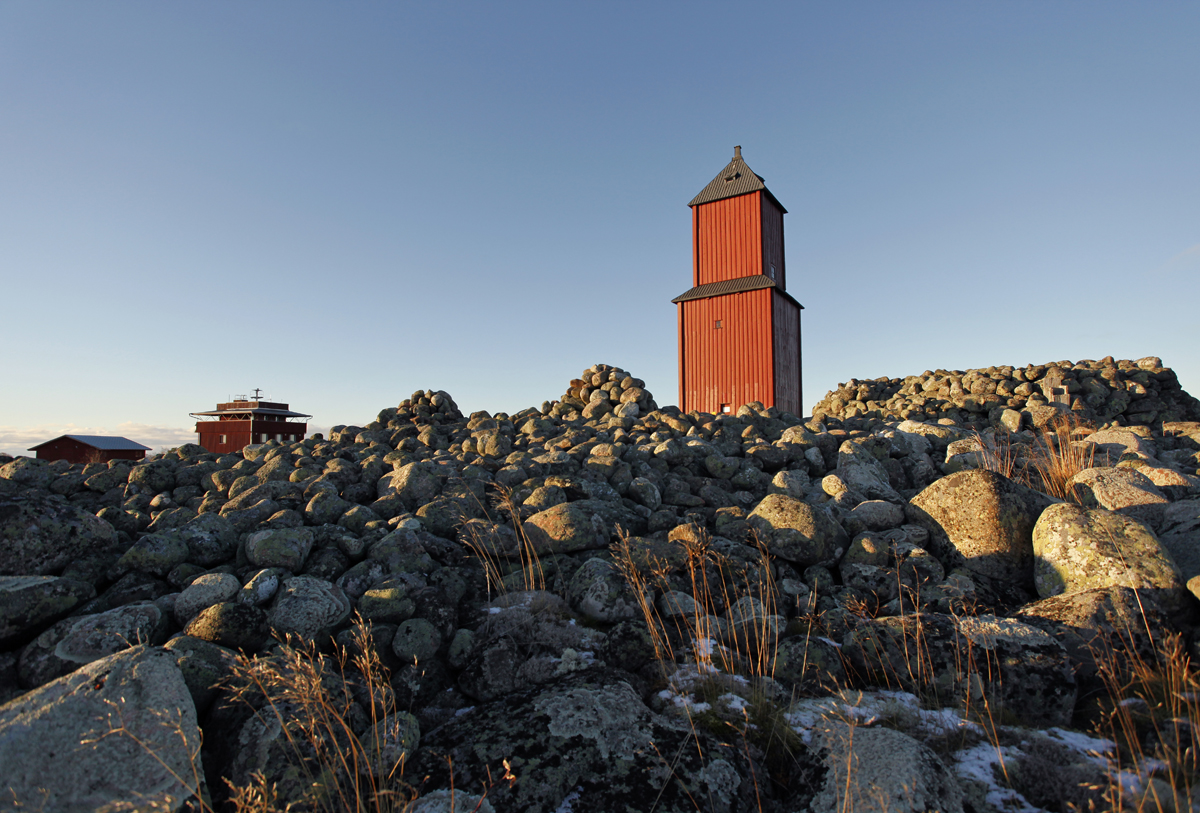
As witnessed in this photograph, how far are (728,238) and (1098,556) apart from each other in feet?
57.3

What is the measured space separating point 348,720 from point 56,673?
1862 millimetres

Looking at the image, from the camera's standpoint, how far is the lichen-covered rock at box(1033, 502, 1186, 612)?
167 inches

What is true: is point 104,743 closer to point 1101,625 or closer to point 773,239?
point 1101,625

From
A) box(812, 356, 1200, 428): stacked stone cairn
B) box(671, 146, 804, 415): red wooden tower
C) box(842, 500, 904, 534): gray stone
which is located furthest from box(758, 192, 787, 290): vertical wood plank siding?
box(842, 500, 904, 534): gray stone

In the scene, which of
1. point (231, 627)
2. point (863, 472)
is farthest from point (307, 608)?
point (863, 472)

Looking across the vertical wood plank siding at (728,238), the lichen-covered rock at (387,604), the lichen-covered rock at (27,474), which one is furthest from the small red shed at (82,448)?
the lichen-covered rock at (387,604)

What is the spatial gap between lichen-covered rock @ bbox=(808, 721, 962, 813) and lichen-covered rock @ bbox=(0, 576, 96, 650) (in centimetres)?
459

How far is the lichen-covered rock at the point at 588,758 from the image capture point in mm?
2588

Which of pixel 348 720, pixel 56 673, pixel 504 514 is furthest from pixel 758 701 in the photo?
pixel 56 673

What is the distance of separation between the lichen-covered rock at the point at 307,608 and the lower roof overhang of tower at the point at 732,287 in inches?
687

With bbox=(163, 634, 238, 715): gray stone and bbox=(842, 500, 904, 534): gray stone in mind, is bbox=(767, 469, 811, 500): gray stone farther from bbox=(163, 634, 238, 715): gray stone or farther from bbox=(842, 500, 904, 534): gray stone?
bbox=(163, 634, 238, 715): gray stone

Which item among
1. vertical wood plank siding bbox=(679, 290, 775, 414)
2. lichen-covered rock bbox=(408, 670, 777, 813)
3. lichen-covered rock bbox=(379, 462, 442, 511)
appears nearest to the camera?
lichen-covered rock bbox=(408, 670, 777, 813)

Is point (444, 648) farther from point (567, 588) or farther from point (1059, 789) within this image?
→ point (1059, 789)

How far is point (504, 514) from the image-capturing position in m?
6.05
